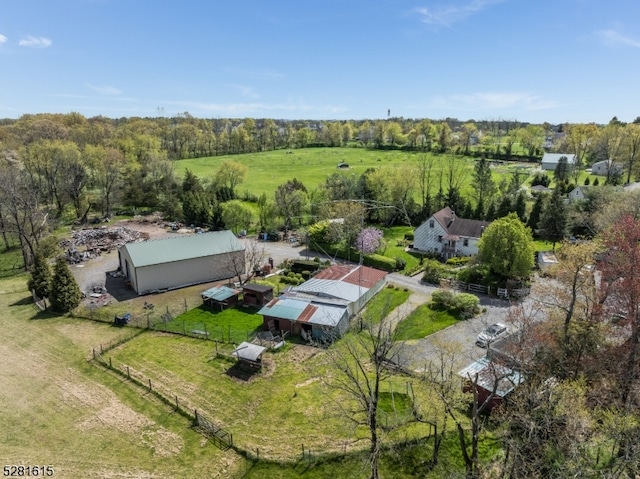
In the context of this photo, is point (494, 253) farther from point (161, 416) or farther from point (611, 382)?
point (161, 416)

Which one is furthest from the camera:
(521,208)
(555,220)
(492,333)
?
(521,208)

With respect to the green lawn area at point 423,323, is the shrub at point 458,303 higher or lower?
higher

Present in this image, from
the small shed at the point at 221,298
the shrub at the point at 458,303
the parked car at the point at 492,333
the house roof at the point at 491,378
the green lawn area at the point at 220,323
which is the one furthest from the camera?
the small shed at the point at 221,298

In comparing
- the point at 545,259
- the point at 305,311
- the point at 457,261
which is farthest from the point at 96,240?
the point at 545,259

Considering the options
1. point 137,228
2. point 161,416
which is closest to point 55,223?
point 137,228

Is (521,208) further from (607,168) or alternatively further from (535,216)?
(607,168)

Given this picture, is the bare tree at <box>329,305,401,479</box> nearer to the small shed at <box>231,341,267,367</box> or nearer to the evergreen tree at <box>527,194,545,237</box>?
the small shed at <box>231,341,267,367</box>

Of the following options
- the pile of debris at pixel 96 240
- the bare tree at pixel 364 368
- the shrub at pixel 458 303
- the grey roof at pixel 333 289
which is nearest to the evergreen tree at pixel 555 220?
the shrub at pixel 458 303

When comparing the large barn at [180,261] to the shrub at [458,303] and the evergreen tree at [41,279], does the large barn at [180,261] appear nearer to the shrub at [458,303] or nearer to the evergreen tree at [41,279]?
the evergreen tree at [41,279]
